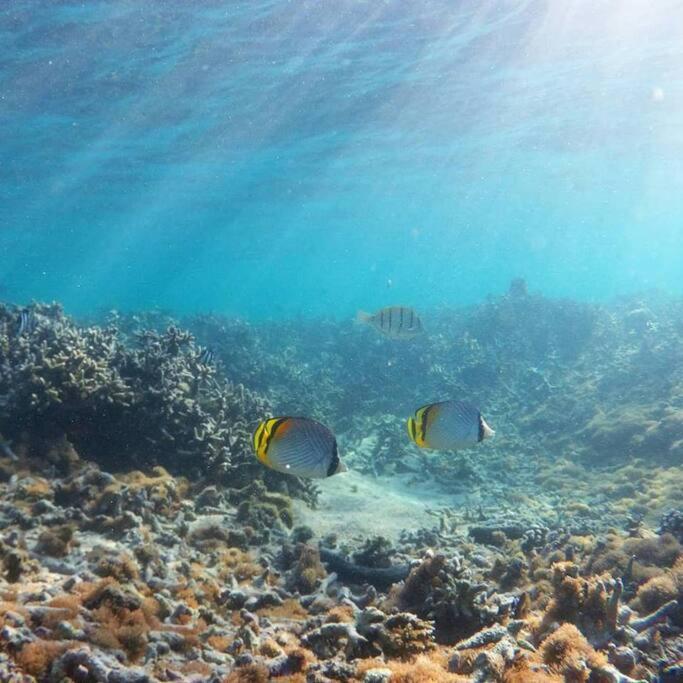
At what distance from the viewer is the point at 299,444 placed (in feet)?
11.8

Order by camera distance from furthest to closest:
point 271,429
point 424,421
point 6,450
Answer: point 6,450 < point 424,421 < point 271,429

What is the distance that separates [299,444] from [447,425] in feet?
4.42

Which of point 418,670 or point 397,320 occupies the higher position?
point 397,320

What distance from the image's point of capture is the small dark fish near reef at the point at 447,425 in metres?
4.30

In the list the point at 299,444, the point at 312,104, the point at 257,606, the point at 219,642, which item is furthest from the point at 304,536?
the point at 312,104

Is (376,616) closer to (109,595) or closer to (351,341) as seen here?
(109,595)

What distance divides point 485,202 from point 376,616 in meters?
70.9

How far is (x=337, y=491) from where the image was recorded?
9.95m

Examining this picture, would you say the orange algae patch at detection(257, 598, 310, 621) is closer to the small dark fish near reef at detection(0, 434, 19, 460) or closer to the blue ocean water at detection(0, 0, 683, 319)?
the small dark fish near reef at detection(0, 434, 19, 460)

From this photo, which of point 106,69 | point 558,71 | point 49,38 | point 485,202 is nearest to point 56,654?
point 49,38

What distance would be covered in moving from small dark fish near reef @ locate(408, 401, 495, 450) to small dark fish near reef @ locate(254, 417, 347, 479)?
960 mm

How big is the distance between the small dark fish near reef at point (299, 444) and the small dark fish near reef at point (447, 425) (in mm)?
960

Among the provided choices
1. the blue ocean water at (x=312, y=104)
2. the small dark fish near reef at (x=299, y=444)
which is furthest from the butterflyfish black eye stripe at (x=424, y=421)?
the blue ocean water at (x=312, y=104)

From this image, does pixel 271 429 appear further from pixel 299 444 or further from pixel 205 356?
pixel 205 356
